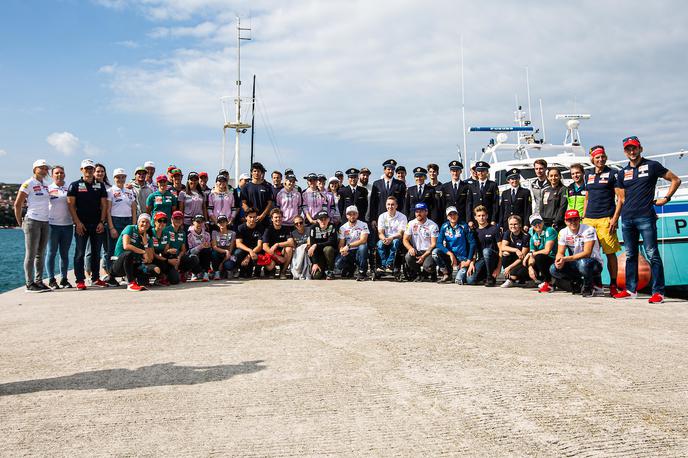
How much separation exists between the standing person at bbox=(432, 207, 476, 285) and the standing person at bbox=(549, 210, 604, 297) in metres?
1.66

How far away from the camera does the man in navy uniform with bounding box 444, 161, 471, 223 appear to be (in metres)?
9.34

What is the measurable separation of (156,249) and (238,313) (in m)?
3.49

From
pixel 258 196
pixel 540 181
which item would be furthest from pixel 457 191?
pixel 258 196

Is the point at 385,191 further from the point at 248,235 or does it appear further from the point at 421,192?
the point at 248,235

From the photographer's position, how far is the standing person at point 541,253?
7812 mm

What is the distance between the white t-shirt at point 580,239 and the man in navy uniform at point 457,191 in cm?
211

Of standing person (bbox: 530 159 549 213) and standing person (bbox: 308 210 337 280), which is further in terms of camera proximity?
standing person (bbox: 308 210 337 280)

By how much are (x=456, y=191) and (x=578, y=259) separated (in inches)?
107

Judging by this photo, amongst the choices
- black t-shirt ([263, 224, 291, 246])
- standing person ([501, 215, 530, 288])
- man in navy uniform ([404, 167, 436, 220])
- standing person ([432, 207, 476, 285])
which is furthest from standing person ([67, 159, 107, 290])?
standing person ([501, 215, 530, 288])

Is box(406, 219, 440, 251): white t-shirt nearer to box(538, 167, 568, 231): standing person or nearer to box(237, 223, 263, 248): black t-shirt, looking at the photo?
box(538, 167, 568, 231): standing person

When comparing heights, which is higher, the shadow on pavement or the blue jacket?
the blue jacket

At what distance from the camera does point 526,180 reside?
11867 millimetres

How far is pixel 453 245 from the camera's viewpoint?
9.03 m

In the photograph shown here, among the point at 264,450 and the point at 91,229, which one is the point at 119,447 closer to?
the point at 264,450
